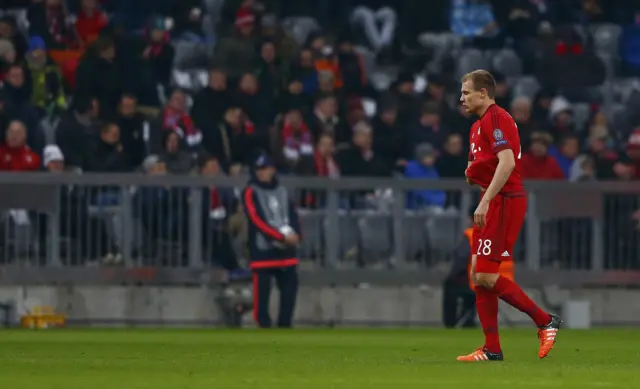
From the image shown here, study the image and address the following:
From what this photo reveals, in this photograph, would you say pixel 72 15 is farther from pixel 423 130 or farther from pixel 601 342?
pixel 601 342

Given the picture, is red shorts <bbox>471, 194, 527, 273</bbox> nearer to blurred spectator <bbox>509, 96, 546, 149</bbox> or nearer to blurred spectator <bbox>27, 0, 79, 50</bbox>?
blurred spectator <bbox>509, 96, 546, 149</bbox>

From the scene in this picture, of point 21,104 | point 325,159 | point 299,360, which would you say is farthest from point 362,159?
point 299,360

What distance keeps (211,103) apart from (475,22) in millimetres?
5515

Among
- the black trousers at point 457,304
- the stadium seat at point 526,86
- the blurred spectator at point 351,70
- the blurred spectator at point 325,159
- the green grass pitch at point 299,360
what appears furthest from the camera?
the stadium seat at point 526,86

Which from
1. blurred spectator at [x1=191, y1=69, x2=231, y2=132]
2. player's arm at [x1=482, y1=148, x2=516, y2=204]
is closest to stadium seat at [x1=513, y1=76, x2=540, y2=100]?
blurred spectator at [x1=191, y1=69, x2=231, y2=132]

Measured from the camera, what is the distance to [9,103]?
834 inches

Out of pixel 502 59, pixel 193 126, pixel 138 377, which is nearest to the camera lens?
pixel 138 377

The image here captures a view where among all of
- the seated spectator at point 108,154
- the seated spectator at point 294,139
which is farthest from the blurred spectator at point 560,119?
the seated spectator at point 108,154

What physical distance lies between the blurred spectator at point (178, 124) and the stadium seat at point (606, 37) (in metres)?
6.81

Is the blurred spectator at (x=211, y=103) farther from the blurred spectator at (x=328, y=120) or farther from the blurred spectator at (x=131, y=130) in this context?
the blurred spectator at (x=328, y=120)

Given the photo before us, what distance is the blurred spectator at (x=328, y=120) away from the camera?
22500 mm

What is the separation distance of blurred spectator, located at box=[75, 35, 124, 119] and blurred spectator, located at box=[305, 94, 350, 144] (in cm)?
231

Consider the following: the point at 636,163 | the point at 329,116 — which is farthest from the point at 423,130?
the point at 636,163

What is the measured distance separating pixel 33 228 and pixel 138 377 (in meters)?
9.61
